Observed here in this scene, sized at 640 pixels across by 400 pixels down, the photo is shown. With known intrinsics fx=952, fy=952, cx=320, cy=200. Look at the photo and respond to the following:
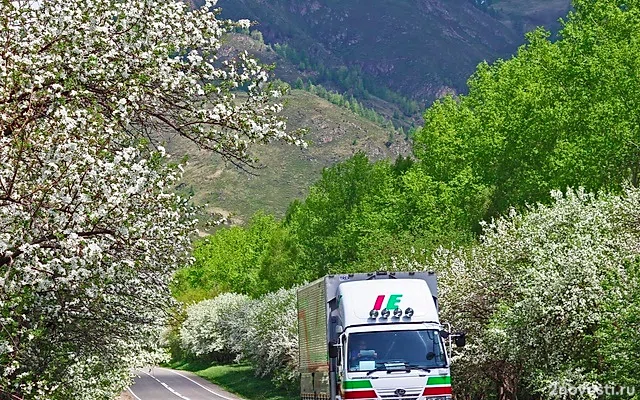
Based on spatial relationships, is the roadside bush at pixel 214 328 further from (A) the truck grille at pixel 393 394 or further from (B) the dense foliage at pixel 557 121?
(A) the truck grille at pixel 393 394

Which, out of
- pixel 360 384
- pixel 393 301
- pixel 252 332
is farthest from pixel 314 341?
pixel 252 332

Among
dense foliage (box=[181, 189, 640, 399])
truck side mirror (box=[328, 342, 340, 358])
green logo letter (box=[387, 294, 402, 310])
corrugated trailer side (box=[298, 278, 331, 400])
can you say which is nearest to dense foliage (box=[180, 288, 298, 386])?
dense foliage (box=[181, 189, 640, 399])

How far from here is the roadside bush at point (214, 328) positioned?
77500mm

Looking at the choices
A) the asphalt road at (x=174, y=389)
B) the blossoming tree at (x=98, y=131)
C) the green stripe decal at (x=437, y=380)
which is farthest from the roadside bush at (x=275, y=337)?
the blossoming tree at (x=98, y=131)

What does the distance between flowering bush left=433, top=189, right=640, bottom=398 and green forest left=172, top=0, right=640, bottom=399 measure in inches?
1.8

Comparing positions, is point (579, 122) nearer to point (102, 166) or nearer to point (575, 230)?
point (575, 230)

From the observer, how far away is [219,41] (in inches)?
520

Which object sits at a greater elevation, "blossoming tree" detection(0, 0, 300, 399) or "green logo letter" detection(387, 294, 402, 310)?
"blossoming tree" detection(0, 0, 300, 399)

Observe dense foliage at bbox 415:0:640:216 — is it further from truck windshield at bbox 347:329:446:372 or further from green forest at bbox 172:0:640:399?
truck windshield at bbox 347:329:446:372

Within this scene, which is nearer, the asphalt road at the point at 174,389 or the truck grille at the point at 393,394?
the truck grille at the point at 393,394

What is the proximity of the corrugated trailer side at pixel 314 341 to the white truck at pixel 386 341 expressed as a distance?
49cm

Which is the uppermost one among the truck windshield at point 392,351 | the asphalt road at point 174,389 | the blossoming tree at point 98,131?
the blossoming tree at point 98,131

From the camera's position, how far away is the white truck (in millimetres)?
19875

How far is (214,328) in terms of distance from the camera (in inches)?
3243
